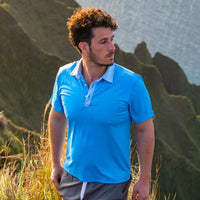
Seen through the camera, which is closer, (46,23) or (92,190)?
(92,190)

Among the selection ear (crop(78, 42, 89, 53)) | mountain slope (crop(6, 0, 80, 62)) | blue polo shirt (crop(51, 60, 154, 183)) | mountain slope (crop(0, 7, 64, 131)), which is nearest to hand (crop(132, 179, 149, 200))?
blue polo shirt (crop(51, 60, 154, 183))

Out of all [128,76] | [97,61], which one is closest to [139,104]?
[128,76]

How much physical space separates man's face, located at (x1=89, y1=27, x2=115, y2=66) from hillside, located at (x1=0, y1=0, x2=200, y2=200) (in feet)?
64.9

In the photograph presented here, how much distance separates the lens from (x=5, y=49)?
135ft

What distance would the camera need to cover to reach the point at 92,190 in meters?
2.40

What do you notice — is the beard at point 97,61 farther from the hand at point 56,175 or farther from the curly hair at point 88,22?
the hand at point 56,175

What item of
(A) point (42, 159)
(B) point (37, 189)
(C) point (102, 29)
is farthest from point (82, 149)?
(A) point (42, 159)

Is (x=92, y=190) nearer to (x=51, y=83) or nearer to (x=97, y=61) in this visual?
(x=97, y=61)

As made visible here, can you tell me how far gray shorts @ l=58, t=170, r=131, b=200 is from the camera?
7.79 ft

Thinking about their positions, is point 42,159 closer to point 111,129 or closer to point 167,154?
point 111,129

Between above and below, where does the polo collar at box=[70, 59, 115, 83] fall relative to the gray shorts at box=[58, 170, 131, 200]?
above

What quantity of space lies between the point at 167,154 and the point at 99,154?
49.9 m

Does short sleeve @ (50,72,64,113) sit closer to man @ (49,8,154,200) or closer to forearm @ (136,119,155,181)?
man @ (49,8,154,200)

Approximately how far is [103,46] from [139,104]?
51 cm
